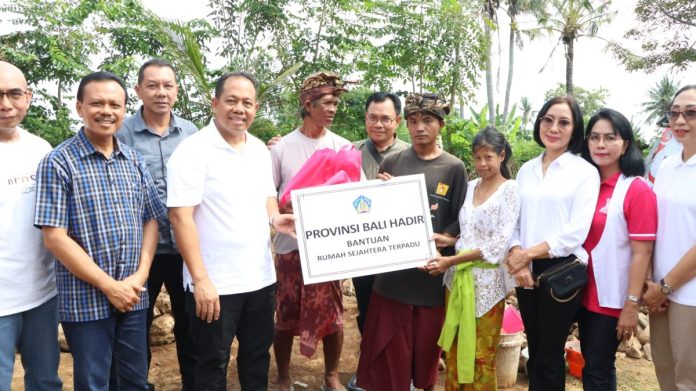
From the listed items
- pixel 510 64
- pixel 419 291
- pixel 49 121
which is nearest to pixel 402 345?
pixel 419 291

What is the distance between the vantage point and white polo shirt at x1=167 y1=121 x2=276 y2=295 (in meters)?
2.60

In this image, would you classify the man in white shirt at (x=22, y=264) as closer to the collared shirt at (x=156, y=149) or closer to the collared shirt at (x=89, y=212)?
the collared shirt at (x=89, y=212)

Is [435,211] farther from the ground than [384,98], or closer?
closer

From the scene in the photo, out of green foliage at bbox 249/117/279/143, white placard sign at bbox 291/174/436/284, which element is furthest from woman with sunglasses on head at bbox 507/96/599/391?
green foliage at bbox 249/117/279/143

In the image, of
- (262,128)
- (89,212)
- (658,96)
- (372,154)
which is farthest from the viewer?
(658,96)

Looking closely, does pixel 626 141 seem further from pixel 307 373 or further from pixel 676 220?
pixel 307 373

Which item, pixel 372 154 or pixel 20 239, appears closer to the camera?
pixel 20 239

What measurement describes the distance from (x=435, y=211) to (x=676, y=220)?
1334 millimetres

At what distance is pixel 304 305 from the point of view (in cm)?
364

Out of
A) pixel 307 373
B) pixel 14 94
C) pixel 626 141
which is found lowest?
pixel 307 373

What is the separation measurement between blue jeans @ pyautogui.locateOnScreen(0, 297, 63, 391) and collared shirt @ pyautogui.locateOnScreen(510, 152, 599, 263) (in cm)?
263

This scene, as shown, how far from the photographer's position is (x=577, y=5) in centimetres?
2255

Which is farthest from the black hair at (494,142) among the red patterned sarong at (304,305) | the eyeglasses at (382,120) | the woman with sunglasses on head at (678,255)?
the red patterned sarong at (304,305)

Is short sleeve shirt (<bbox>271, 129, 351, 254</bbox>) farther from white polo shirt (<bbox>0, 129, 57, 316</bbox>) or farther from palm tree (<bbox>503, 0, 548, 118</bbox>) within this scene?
palm tree (<bbox>503, 0, 548, 118</bbox>)
